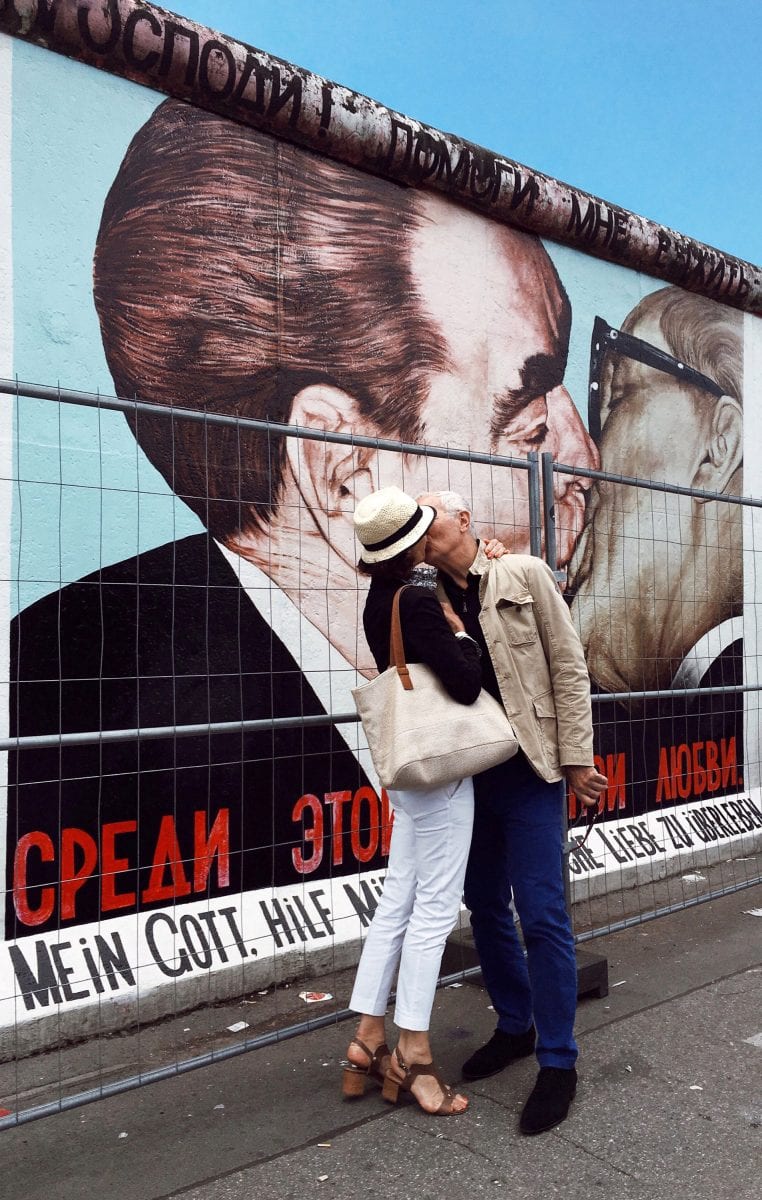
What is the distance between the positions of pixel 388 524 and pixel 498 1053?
6.06 ft

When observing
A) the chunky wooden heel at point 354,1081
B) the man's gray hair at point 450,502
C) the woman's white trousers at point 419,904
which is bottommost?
the chunky wooden heel at point 354,1081

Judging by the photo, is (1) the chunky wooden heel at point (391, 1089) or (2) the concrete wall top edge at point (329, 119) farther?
(2) the concrete wall top edge at point (329, 119)

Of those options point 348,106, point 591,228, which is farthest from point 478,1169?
point 591,228

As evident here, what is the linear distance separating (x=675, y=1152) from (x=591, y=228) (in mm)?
5415

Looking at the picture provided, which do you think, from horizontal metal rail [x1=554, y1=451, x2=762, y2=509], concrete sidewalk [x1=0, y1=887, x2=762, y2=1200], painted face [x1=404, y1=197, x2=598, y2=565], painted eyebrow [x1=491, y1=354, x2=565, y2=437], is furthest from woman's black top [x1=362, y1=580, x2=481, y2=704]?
painted eyebrow [x1=491, y1=354, x2=565, y2=437]

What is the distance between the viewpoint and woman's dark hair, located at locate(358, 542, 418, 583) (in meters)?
3.09

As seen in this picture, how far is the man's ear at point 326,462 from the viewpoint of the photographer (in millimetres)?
4957

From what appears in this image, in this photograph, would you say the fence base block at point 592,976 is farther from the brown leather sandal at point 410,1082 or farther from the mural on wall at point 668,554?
the mural on wall at point 668,554

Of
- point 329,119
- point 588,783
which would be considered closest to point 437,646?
point 588,783

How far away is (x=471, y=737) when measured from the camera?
2.99 m

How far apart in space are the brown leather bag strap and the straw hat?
132 millimetres

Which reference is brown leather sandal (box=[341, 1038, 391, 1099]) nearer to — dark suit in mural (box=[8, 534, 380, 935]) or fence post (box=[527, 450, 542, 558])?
dark suit in mural (box=[8, 534, 380, 935])

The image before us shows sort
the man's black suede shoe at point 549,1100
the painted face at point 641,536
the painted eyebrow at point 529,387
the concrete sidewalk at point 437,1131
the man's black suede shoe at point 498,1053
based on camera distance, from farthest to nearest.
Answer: the painted face at point 641,536 < the painted eyebrow at point 529,387 < the man's black suede shoe at point 498,1053 < the man's black suede shoe at point 549,1100 < the concrete sidewalk at point 437,1131

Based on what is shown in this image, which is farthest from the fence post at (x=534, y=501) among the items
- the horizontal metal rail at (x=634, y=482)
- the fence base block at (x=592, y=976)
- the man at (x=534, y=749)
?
the fence base block at (x=592, y=976)
